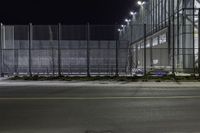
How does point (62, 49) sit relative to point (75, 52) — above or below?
above

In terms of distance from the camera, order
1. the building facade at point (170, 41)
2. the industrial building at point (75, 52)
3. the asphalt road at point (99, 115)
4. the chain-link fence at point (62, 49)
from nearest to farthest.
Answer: the asphalt road at point (99, 115)
the industrial building at point (75, 52)
the chain-link fence at point (62, 49)
the building facade at point (170, 41)

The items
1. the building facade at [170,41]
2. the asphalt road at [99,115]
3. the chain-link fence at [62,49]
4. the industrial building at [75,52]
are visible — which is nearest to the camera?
the asphalt road at [99,115]

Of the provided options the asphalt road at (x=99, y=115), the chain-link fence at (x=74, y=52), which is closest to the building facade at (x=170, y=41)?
the chain-link fence at (x=74, y=52)

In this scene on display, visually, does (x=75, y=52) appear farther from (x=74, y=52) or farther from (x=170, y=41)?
(x=170, y=41)

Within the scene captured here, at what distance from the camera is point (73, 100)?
1503 cm

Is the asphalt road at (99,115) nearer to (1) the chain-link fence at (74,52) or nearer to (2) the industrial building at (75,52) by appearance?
(2) the industrial building at (75,52)

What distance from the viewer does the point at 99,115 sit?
1128 cm

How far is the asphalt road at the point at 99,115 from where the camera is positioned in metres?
9.35

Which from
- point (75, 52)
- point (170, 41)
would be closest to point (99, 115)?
point (75, 52)

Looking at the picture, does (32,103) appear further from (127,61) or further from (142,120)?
(127,61)

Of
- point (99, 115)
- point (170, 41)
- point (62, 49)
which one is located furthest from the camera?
point (170, 41)

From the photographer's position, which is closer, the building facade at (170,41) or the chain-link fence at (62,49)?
the chain-link fence at (62,49)

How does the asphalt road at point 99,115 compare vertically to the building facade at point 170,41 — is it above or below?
below

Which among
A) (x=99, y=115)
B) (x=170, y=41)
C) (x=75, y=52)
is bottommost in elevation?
(x=99, y=115)
